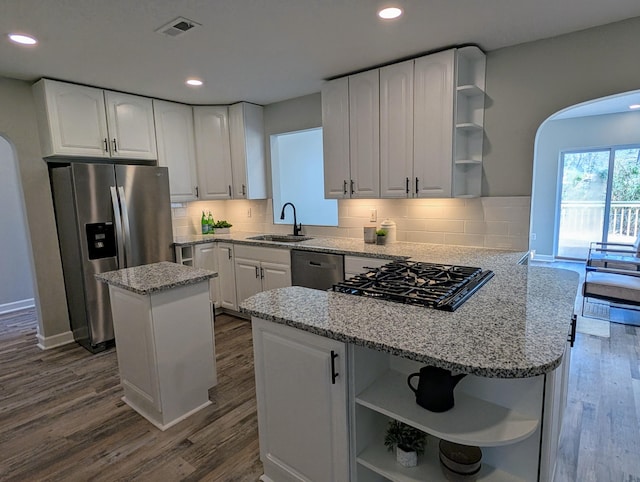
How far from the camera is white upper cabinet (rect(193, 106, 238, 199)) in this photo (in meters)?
4.21

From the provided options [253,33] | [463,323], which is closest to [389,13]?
[253,33]

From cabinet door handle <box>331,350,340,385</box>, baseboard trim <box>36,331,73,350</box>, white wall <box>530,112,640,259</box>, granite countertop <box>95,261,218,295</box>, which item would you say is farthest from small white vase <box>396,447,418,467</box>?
white wall <box>530,112,640,259</box>

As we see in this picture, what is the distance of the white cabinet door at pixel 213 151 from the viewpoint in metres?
4.21

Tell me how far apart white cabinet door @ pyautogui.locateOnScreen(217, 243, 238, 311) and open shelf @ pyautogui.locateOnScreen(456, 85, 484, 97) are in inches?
105

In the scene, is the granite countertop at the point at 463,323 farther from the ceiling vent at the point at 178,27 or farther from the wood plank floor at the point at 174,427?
the ceiling vent at the point at 178,27

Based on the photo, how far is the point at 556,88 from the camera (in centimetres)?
260

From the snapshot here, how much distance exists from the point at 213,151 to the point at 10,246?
112 inches

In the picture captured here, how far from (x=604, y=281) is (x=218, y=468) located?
3.87 meters

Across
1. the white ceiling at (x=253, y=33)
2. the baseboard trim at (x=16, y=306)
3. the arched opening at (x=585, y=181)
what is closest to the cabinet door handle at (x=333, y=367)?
the white ceiling at (x=253, y=33)

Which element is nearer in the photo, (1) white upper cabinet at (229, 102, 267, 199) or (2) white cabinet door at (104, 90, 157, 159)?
(2) white cabinet door at (104, 90, 157, 159)

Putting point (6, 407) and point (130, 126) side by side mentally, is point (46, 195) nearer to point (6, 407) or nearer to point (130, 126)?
point (130, 126)

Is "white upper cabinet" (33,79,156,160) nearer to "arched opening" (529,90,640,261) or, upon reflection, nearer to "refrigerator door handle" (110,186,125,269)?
"refrigerator door handle" (110,186,125,269)

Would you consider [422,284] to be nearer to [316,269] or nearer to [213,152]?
[316,269]

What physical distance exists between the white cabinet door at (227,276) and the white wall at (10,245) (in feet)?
8.30
